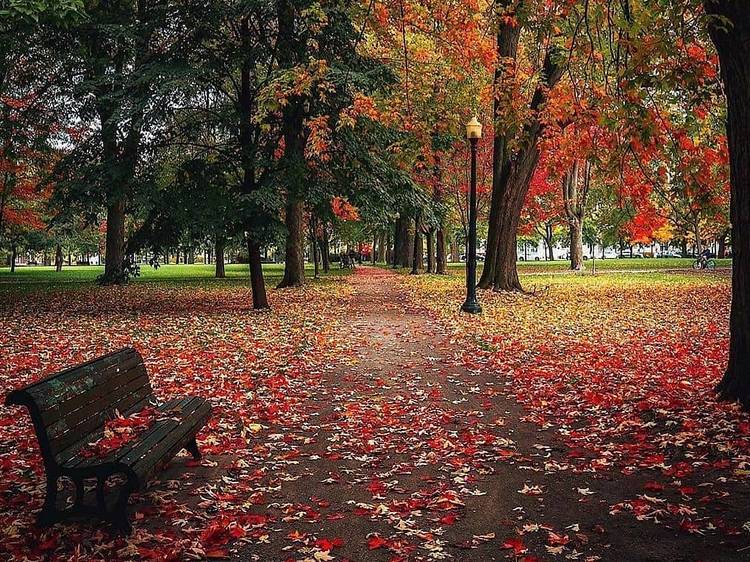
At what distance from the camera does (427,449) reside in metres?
6.20

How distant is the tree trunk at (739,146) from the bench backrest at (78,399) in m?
5.73

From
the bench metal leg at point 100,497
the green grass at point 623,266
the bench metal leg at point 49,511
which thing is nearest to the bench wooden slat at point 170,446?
the bench metal leg at point 100,497

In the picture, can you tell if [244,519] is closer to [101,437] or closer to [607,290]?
[101,437]

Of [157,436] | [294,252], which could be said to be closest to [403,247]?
[294,252]

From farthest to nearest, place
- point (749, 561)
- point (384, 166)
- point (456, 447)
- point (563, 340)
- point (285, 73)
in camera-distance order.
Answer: point (384, 166)
point (285, 73)
point (563, 340)
point (456, 447)
point (749, 561)

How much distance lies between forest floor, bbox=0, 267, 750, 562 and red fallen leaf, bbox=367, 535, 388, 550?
0.07ft

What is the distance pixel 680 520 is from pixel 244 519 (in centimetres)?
292

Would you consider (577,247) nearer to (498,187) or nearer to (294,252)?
(498,187)

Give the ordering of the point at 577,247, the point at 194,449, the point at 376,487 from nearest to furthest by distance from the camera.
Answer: the point at 376,487
the point at 194,449
the point at 577,247

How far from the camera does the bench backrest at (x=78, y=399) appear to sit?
13.3 feet

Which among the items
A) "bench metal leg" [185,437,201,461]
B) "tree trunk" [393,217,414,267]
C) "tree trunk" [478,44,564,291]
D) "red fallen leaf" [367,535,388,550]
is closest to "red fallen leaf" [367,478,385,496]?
"red fallen leaf" [367,535,388,550]

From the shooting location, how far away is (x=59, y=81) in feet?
69.5

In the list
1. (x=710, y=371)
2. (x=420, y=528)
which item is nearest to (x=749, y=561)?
(x=420, y=528)

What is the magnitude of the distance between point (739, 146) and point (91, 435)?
615 cm
